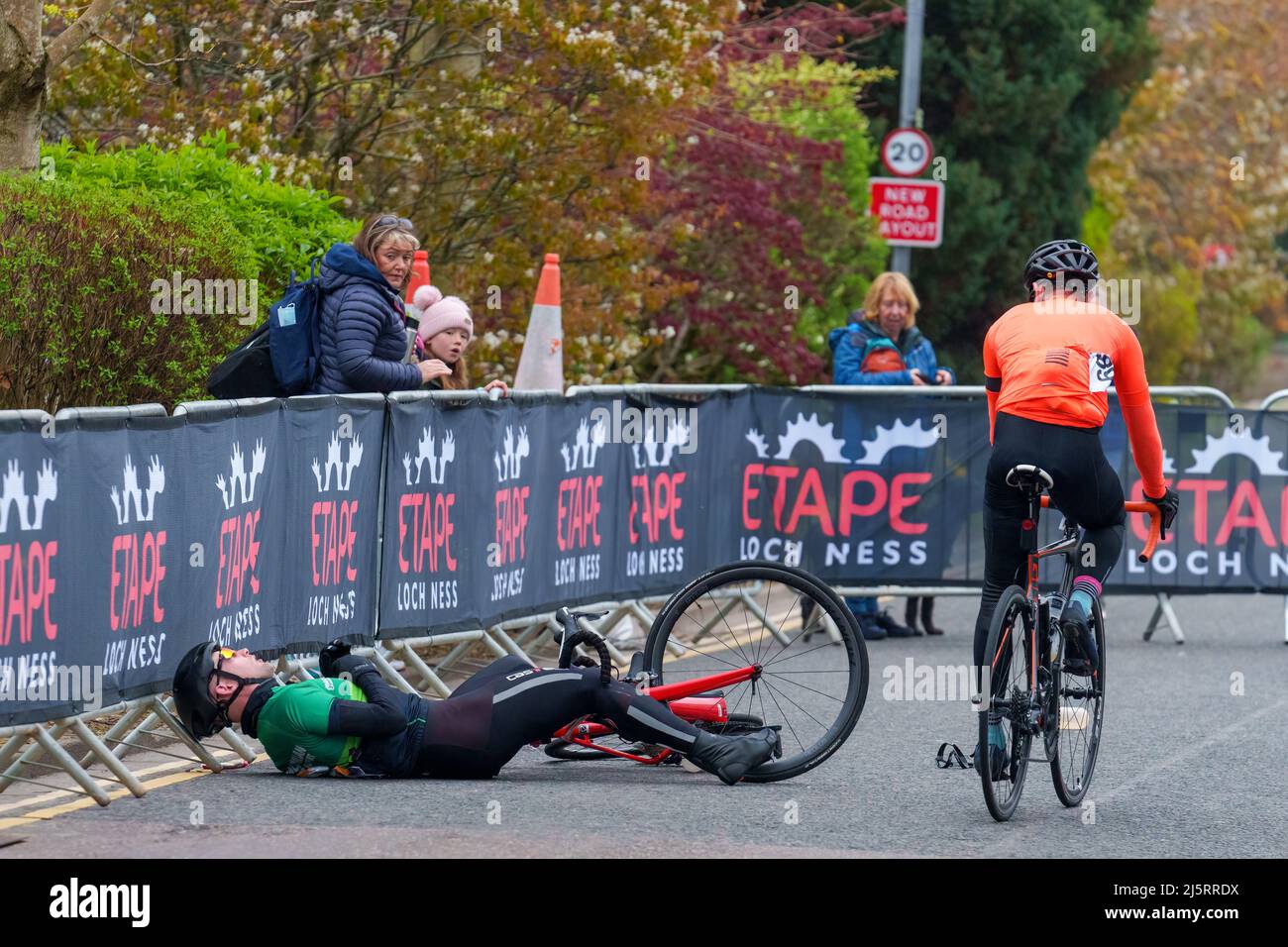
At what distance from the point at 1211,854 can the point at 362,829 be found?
113 inches

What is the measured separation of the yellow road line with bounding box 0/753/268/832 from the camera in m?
7.75

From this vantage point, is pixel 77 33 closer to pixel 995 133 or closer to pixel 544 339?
pixel 544 339

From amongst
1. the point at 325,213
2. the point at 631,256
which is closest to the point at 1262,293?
the point at 631,256

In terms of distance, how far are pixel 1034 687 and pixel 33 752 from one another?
367cm

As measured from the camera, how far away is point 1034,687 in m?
7.99

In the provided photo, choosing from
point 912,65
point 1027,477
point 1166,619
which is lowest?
point 1166,619

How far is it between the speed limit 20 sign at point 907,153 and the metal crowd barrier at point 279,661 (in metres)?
7.28

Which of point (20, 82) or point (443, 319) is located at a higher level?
point (20, 82)

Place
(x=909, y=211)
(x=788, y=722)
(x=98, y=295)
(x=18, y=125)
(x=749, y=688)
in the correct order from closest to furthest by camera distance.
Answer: (x=749, y=688)
(x=788, y=722)
(x=98, y=295)
(x=18, y=125)
(x=909, y=211)

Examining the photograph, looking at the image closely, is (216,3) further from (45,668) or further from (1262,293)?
(1262,293)

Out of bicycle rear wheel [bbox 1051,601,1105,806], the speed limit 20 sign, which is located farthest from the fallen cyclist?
the speed limit 20 sign

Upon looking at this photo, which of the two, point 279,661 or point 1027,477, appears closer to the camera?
point 1027,477

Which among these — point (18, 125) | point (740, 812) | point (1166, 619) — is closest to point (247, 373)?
point (18, 125)

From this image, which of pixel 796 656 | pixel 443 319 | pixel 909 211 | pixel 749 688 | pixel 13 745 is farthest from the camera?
pixel 909 211
